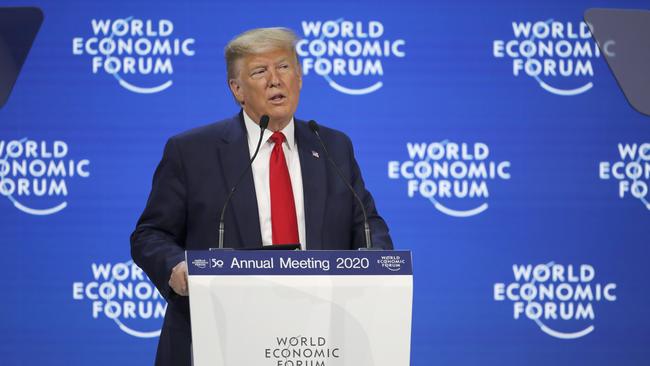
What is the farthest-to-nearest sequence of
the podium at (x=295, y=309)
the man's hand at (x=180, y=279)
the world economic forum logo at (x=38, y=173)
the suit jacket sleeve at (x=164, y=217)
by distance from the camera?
the world economic forum logo at (x=38, y=173) → the suit jacket sleeve at (x=164, y=217) → the man's hand at (x=180, y=279) → the podium at (x=295, y=309)

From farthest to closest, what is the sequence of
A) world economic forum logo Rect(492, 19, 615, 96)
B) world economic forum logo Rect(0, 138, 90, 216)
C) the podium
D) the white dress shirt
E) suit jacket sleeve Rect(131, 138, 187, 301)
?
world economic forum logo Rect(492, 19, 615, 96), world economic forum logo Rect(0, 138, 90, 216), the white dress shirt, suit jacket sleeve Rect(131, 138, 187, 301), the podium

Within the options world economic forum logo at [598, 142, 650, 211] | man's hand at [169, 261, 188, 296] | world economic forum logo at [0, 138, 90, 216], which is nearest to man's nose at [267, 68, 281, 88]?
man's hand at [169, 261, 188, 296]

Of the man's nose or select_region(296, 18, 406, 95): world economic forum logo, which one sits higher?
select_region(296, 18, 406, 95): world economic forum logo

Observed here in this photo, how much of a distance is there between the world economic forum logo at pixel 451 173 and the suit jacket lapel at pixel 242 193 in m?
1.54

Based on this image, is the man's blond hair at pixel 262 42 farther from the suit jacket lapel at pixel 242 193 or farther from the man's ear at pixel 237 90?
the suit jacket lapel at pixel 242 193

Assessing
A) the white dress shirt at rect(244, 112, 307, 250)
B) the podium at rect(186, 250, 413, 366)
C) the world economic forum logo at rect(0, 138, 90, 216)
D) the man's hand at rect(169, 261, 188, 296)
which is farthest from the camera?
the world economic forum logo at rect(0, 138, 90, 216)

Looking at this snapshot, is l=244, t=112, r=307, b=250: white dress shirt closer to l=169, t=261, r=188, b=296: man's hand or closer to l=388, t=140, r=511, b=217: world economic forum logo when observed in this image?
l=169, t=261, r=188, b=296: man's hand

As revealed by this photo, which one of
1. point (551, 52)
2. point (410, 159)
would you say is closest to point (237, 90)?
point (410, 159)

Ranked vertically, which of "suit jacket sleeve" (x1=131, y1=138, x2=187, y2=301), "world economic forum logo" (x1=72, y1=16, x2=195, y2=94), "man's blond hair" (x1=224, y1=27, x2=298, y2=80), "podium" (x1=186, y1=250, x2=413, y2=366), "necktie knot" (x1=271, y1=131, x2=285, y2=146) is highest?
"world economic forum logo" (x1=72, y1=16, x2=195, y2=94)

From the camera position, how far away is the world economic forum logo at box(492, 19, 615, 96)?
4.30 m

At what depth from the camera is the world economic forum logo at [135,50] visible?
166 inches

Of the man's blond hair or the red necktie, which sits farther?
the man's blond hair

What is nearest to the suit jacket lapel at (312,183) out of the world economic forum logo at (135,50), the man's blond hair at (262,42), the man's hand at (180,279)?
the man's blond hair at (262,42)

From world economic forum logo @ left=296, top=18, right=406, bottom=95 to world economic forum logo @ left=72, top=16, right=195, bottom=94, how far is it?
0.57 metres
